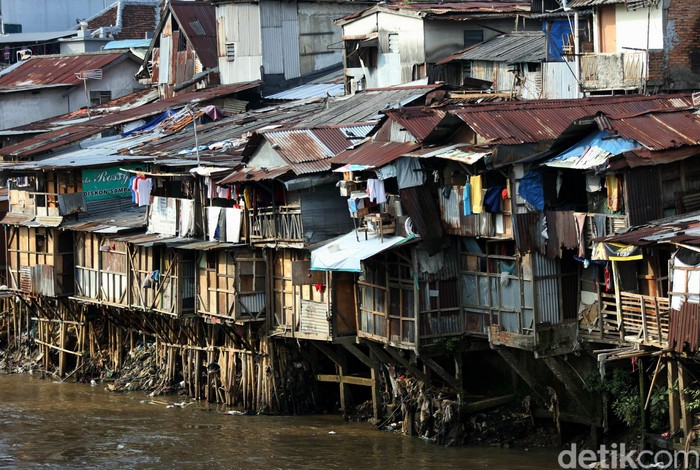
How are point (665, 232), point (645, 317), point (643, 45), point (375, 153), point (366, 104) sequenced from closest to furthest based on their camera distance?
point (665, 232) → point (645, 317) → point (375, 153) → point (643, 45) → point (366, 104)

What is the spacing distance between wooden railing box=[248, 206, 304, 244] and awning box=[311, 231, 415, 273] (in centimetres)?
142

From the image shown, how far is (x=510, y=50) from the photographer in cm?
4322

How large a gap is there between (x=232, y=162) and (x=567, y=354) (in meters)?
12.7

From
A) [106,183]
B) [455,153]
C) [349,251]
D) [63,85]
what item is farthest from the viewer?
[63,85]

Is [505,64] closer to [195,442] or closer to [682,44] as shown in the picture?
[682,44]

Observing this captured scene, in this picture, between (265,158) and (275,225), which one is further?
(265,158)

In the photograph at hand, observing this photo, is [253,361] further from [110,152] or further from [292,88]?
[292,88]

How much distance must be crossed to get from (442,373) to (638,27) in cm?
1017

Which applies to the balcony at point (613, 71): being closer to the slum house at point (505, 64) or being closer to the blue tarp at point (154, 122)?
the slum house at point (505, 64)

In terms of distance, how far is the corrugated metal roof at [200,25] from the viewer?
56.9m

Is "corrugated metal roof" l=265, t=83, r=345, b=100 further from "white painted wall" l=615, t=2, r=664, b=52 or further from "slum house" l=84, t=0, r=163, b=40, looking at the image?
"slum house" l=84, t=0, r=163, b=40

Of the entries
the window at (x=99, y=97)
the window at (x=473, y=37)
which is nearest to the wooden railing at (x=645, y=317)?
the window at (x=473, y=37)

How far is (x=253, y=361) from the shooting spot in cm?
4022

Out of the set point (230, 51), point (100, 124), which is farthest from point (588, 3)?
point (100, 124)
